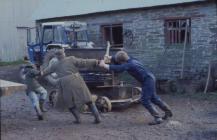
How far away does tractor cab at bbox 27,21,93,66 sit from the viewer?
1831 centimetres

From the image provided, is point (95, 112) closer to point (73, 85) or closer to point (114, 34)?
point (73, 85)

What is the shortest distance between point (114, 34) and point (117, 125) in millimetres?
10384

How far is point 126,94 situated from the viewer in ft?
41.2

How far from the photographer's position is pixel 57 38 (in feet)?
60.9

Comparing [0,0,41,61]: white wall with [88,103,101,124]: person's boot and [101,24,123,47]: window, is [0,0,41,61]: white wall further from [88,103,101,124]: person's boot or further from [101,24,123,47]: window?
[88,103,101,124]: person's boot

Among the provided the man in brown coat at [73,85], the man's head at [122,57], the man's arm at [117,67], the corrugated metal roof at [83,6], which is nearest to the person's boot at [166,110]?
the man's arm at [117,67]

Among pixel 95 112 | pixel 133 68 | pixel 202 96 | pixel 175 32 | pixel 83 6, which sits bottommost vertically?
pixel 202 96

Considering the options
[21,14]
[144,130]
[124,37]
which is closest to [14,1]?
[21,14]

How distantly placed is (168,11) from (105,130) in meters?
8.98

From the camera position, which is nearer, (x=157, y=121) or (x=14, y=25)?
(x=157, y=121)

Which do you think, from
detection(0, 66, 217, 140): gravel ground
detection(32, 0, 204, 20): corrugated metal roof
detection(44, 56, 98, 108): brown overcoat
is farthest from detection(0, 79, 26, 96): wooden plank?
detection(32, 0, 204, 20): corrugated metal roof

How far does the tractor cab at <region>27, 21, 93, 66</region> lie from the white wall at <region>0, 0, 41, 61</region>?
11783 mm

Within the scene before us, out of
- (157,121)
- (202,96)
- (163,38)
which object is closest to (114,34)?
(163,38)

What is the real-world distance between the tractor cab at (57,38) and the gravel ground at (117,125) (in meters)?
5.41
